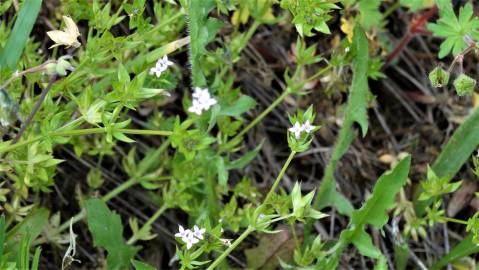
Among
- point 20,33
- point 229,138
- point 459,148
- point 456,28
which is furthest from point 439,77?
point 20,33

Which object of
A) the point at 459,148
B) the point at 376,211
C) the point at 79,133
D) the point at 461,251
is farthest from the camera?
the point at 459,148

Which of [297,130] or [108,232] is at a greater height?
[297,130]

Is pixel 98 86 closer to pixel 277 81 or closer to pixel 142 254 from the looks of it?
pixel 142 254

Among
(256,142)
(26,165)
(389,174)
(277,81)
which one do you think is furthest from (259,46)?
(26,165)

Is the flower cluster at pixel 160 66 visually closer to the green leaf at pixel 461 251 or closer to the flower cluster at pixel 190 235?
the flower cluster at pixel 190 235

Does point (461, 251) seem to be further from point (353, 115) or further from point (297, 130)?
point (297, 130)
